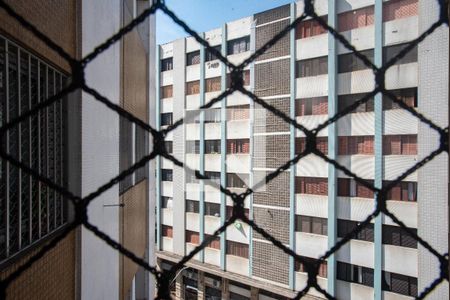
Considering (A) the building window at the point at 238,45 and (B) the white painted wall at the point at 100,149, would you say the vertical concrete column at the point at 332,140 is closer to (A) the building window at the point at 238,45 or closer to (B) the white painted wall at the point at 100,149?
(A) the building window at the point at 238,45

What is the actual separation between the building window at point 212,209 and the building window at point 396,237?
302 centimetres

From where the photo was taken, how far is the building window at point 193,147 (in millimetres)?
6760

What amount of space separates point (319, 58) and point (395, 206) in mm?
2416

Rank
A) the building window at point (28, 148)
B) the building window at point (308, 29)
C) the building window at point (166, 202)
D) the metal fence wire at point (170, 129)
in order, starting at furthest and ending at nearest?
the building window at point (166, 202) → the building window at point (308, 29) → the building window at point (28, 148) → the metal fence wire at point (170, 129)

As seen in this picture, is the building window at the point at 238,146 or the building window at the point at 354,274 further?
the building window at the point at 238,146

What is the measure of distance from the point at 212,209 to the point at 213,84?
2.44 metres

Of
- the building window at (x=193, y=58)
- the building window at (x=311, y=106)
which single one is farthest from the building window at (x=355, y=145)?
the building window at (x=193, y=58)

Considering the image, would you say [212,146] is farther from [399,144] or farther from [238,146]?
[399,144]

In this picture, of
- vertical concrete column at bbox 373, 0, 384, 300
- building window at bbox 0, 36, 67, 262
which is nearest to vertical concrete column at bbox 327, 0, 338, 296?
vertical concrete column at bbox 373, 0, 384, 300

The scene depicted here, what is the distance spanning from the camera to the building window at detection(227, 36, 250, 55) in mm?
6156

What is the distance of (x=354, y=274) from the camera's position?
16.4 feet

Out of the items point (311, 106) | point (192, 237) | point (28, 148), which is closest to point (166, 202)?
point (192, 237)

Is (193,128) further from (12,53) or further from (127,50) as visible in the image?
(12,53)

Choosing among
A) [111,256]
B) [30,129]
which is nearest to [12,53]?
[30,129]
